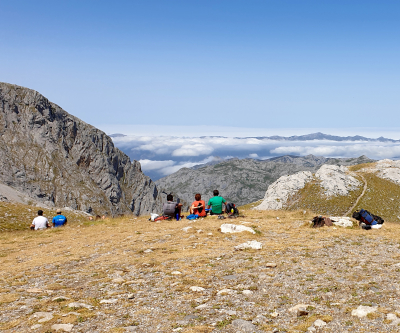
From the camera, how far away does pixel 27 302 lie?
9.47 metres

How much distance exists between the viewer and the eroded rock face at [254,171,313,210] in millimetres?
116762

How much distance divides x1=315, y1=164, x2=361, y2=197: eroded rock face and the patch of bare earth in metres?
114

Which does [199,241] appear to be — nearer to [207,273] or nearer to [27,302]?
[207,273]

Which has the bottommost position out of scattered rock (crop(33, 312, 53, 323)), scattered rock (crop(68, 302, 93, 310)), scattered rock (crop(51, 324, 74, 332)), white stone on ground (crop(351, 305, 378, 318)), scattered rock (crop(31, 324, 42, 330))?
scattered rock (crop(68, 302, 93, 310))

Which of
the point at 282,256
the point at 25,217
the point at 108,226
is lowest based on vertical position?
the point at 25,217

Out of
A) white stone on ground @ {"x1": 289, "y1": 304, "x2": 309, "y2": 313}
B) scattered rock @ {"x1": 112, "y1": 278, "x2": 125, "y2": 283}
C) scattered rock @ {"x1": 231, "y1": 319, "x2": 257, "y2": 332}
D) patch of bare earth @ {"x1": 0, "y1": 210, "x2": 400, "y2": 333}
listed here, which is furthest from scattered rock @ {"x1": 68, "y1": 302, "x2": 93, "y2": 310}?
white stone on ground @ {"x1": 289, "y1": 304, "x2": 309, "y2": 313}

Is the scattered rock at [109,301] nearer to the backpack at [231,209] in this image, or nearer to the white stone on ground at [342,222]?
the backpack at [231,209]

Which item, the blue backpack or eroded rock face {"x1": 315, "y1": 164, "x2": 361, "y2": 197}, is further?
eroded rock face {"x1": 315, "y1": 164, "x2": 361, "y2": 197}

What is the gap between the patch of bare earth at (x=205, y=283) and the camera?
7637 millimetres

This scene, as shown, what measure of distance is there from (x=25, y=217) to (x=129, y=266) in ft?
117

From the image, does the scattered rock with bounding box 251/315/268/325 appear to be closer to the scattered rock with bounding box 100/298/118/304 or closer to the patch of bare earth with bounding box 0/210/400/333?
the patch of bare earth with bounding box 0/210/400/333

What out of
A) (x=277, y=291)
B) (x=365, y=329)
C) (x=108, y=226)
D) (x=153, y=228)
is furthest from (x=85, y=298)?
(x=108, y=226)

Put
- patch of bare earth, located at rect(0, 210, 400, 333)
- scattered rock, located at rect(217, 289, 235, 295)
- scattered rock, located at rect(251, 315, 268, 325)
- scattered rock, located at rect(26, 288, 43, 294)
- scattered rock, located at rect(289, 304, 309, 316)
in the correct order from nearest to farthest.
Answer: scattered rock, located at rect(251, 315, 268, 325) → patch of bare earth, located at rect(0, 210, 400, 333) → scattered rock, located at rect(289, 304, 309, 316) → scattered rock, located at rect(217, 289, 235, 295) → scattered rock, located at rect(26, 288, 43, 294)

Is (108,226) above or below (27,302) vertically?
below
